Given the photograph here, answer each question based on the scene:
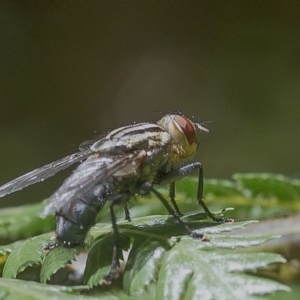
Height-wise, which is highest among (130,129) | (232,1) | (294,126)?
(232,1)

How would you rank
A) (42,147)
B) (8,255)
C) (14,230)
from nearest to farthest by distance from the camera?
(8,255) → (14,230) → (42,147)

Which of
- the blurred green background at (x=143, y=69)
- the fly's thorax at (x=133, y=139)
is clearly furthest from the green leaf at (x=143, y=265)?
the blurred green background at (x=143, y=69)

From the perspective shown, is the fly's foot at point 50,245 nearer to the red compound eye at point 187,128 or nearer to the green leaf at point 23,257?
the green leaf at point 23,257

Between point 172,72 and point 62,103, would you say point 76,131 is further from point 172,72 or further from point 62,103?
point 172,72

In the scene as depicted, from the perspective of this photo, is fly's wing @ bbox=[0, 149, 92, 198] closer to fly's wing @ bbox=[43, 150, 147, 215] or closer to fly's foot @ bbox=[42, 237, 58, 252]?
fly's wing @ bbox=[43, 150, 147, 215]

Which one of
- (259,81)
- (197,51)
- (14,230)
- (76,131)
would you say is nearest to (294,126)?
(259,81)

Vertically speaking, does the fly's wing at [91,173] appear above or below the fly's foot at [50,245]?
above

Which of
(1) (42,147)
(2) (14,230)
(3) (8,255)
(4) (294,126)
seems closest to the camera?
(3) (8,255)
